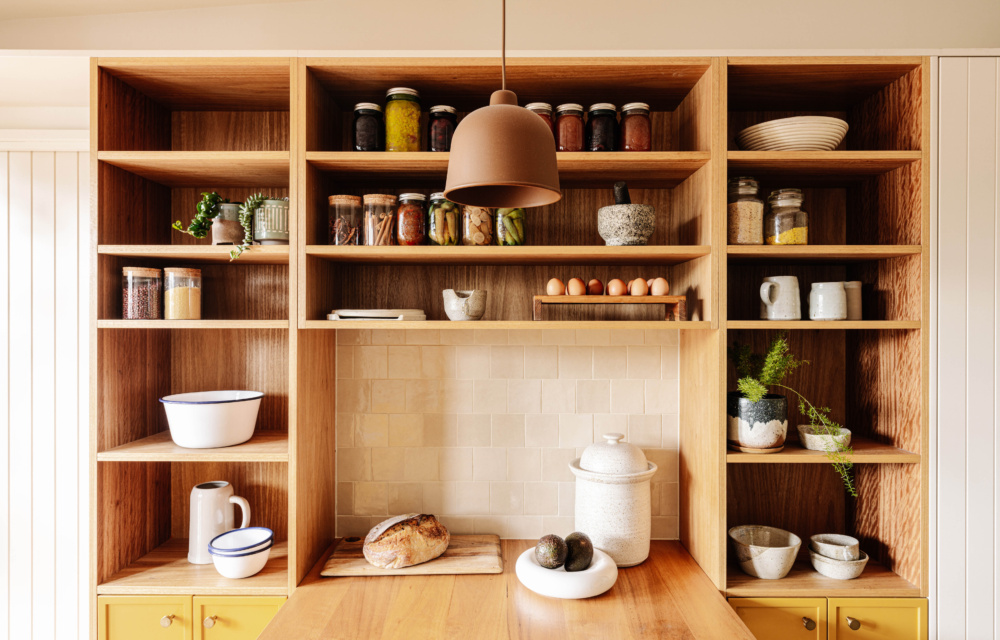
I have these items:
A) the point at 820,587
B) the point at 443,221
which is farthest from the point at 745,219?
the point at 820,587

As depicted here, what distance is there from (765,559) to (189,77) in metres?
2.31

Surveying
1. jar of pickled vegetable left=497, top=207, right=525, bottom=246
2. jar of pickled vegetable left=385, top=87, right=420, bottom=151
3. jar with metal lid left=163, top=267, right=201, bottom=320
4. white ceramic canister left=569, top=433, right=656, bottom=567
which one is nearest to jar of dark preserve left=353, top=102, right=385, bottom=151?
jar of pickled vegetable left=385, top=87, right=420, bottom=151

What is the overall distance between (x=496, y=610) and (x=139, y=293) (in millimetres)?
1404

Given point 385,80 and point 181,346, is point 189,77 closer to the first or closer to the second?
point 385,80

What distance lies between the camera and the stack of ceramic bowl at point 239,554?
66.1 inches

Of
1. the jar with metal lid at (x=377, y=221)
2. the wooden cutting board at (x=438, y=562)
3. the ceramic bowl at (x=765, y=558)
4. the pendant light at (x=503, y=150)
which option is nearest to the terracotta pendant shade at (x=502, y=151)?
the pendant light at (x=503, y=150)

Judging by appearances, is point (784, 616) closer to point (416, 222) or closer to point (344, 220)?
point (416, 222)

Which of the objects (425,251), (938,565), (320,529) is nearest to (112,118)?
(425,251)

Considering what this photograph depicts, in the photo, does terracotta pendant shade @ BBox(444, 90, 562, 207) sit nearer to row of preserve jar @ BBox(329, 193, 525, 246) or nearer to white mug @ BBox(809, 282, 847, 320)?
row of preserve jar @ BBox(329, 193, 525, 246)

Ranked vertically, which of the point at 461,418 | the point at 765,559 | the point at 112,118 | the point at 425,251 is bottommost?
the point at 765,559

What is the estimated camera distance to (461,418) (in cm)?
203

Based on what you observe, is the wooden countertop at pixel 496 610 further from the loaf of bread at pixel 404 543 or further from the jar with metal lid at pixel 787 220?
the jar with metal lid at pixel 787 220

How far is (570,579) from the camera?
61.4 inches

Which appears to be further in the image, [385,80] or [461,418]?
[461,418]
